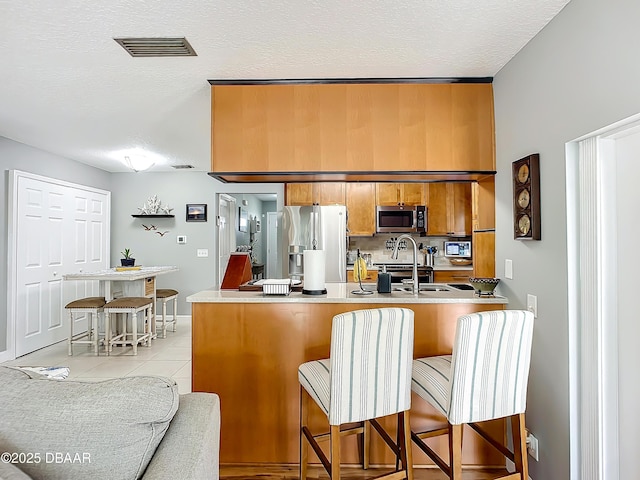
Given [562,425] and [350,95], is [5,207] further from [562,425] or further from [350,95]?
[562,425]

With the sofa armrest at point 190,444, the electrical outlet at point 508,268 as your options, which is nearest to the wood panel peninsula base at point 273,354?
the electrical outlet at point 508,268

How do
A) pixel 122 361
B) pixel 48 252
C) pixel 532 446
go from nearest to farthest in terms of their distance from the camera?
→ 1. pixel 532 446
2. pixel 122 361
3. pixel 48 252

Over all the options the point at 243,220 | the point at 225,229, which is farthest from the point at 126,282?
the point at 243,220

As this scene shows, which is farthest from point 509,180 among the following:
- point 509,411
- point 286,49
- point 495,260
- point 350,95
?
point 286,49

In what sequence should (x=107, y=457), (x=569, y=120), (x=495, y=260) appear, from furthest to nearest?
1. (x=495, y=260)
2. (x=569, y=120)
3. (x=107, y=457)

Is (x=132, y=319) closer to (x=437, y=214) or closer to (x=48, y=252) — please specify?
(x=48, y=252)

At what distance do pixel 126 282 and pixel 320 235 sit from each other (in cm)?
261

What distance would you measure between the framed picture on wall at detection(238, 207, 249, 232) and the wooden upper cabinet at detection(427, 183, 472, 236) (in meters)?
3.65

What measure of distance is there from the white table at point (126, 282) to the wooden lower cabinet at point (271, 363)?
2707 mm

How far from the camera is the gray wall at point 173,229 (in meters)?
6.32

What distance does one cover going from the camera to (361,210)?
17.7ft

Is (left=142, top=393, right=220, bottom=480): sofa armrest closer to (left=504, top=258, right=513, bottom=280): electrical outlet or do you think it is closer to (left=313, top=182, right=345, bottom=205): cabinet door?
(left=504, top=258, right=513, bottom=280): electrical outlet

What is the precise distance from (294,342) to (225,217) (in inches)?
183

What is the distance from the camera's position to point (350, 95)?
8.78 ft
